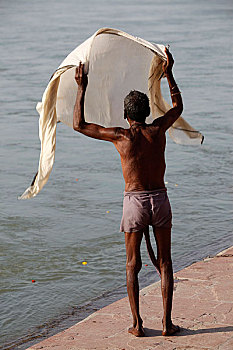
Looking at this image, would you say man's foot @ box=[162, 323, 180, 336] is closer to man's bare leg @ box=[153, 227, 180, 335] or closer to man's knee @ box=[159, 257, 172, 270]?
man's bare leg @ box=[153, 227, 180, 335]

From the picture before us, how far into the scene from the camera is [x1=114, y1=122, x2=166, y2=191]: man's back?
5145 mm

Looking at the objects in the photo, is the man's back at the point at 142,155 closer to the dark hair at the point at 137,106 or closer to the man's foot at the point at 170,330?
the dark hair at the point at 137,106

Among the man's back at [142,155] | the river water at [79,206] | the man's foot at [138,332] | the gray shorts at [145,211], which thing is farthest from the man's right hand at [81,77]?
the river water at [79,206]

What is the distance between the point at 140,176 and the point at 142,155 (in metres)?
0.16

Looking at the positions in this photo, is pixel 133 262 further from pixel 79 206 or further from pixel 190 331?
pixel 79 206

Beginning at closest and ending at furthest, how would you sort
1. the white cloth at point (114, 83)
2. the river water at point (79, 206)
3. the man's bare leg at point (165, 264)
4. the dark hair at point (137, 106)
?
the dark hair at point (137, 106), the man's bare leg at point (165, 264), the white cloth at point (114, 83), the river water at point (79, 206)

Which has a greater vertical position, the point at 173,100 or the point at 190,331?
the point at 173,100

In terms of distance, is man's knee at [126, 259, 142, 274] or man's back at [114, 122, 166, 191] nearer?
man's back at [114, 122, 166, 191]

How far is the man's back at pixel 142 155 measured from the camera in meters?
5.14

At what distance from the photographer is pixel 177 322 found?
566 centimetres

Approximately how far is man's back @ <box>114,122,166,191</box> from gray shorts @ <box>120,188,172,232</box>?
67 mm

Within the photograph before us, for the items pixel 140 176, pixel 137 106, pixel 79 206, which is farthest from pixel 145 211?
pixel 79 206

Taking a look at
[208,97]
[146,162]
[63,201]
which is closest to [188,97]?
[208,97]

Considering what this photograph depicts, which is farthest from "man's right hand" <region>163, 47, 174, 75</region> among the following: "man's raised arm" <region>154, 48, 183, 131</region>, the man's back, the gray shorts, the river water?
the river water
